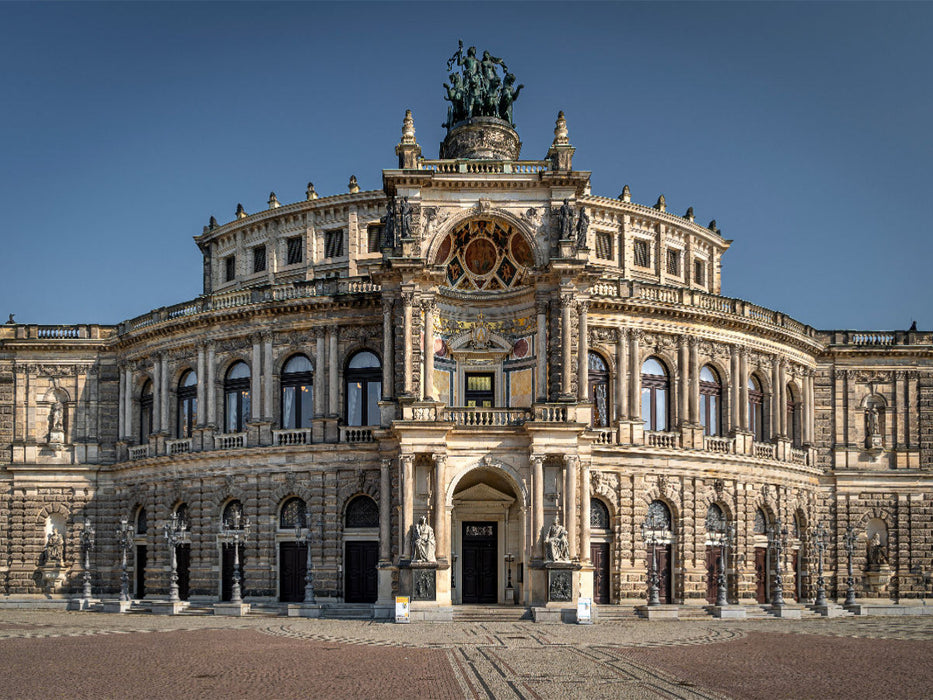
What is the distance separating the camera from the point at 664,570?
54.8 meters

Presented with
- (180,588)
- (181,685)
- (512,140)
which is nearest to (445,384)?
(512,140)

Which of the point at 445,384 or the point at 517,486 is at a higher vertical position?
the point at 445,384

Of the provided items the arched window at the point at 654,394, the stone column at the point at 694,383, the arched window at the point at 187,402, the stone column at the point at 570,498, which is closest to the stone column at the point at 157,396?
the arched window at the point at 187,402

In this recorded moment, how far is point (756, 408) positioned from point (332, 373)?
2269 centimetres

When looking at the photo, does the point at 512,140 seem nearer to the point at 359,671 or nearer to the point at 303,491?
the point at 303,491

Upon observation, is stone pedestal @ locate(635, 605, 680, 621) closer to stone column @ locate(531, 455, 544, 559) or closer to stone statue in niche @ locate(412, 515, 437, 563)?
stone column @ locate(531, 455, 544, 559)

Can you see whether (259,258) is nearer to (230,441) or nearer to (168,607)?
(230,441)

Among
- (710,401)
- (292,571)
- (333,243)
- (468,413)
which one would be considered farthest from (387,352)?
(710,401)

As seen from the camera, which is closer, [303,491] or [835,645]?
[835,645]

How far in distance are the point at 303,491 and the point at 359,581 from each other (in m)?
5.16

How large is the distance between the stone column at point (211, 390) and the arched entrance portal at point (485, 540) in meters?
14.4

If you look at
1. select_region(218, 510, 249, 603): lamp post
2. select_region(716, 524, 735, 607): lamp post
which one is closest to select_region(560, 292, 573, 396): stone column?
select_region(716, 524, 735, 607): lamp post

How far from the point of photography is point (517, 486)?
1907 inches

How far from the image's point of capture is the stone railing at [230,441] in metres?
57.4
